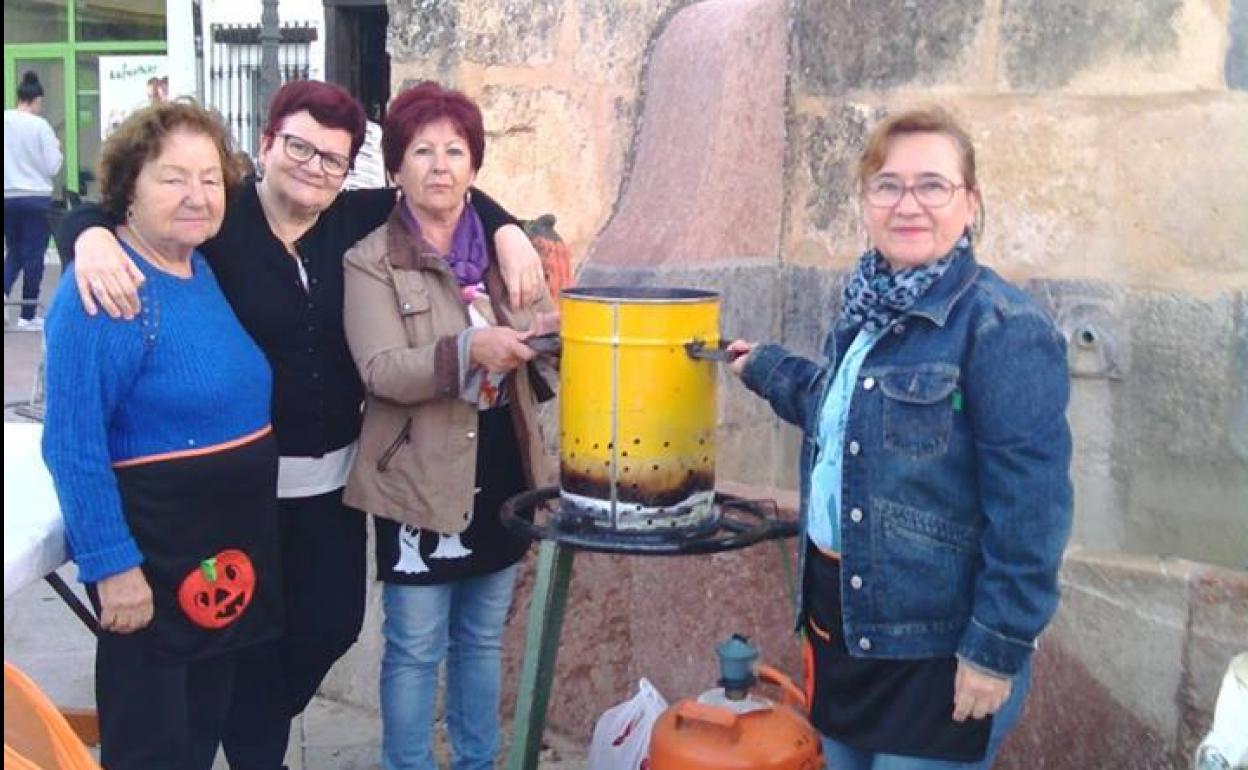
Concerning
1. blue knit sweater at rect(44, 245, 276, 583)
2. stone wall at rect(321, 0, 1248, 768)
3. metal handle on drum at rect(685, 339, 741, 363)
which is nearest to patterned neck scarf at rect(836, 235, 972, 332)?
metal handle on drum at rect(685, 339, 741, 363)

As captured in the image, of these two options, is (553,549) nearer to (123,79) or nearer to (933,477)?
(933,477)

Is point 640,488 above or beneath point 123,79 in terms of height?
beneath

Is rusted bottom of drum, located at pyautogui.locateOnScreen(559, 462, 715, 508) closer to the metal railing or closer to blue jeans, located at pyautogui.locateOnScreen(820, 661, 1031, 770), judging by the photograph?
blue jeans, located at pyautogui.locateOnScreen(820, 661, 1031, 770)

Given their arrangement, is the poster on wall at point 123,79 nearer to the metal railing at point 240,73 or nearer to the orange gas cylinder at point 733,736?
the metal railing at point 240,73

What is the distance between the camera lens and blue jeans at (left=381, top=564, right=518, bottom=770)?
10.8 ft

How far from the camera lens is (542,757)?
430 centimetres

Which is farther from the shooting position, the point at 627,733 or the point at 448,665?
the point at 627,733

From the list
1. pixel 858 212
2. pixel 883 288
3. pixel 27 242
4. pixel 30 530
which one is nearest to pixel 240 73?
pixel 27 242

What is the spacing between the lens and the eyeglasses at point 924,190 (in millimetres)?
2416

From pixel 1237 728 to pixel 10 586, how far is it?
228cm

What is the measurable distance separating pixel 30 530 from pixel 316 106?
1.02 metres

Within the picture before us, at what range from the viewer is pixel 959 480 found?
7.84 feet

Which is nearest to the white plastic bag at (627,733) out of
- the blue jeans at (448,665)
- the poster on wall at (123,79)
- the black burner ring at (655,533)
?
the blue jeans at (448,665)

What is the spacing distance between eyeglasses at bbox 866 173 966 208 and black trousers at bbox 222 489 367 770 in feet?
4.86
